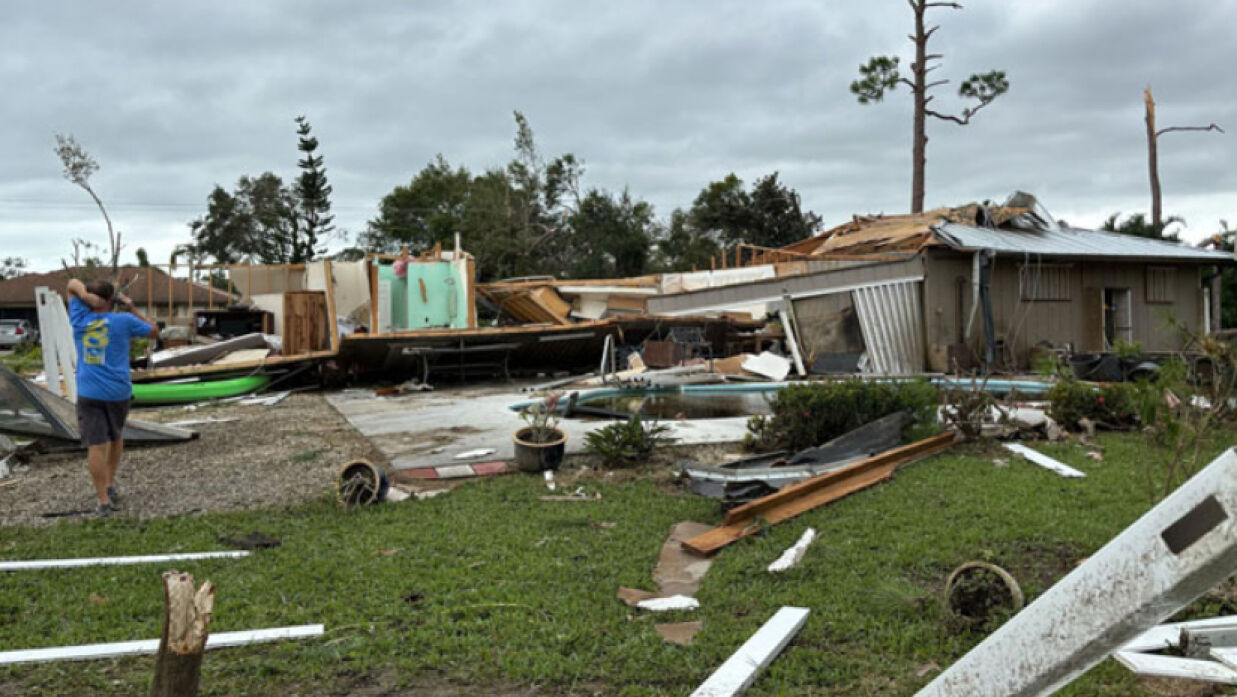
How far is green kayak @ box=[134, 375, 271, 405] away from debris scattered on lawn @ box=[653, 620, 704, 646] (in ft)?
42.3

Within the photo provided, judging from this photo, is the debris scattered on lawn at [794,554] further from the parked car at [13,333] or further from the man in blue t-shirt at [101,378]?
the parked car at [13,333]

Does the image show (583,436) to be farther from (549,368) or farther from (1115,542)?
(549,368)

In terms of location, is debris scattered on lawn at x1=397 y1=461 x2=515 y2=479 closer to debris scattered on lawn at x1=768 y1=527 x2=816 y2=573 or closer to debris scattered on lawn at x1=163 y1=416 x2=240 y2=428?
debris scattered on lawn at x1=768 y1=527 x2=816 y2=573

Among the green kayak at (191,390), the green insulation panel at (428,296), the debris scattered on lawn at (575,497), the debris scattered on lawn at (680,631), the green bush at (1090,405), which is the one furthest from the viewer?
the green insulation panel at (428,296)

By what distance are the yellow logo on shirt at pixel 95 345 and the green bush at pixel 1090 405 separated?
8.78 m

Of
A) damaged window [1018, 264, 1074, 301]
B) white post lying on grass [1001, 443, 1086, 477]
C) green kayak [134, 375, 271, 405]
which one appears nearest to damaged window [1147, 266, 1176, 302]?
damaged window [1018, 264, 1074, 301]

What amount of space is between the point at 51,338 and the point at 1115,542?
1142 cm

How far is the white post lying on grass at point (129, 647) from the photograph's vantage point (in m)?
3.32

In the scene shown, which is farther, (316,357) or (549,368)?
(549,368)

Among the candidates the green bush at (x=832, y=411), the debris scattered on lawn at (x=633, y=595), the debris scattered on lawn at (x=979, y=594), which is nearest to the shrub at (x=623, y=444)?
the green bush at (x=832, y=411)

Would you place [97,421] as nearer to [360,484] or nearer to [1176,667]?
[360,484]

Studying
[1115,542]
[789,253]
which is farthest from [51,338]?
[789,253]

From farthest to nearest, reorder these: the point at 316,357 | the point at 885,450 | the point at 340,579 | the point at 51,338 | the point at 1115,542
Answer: the point at 316,357
the point at 51,338
the point at 885,450
the point at 340,579
the point at 1115,542

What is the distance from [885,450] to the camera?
7.24 m
